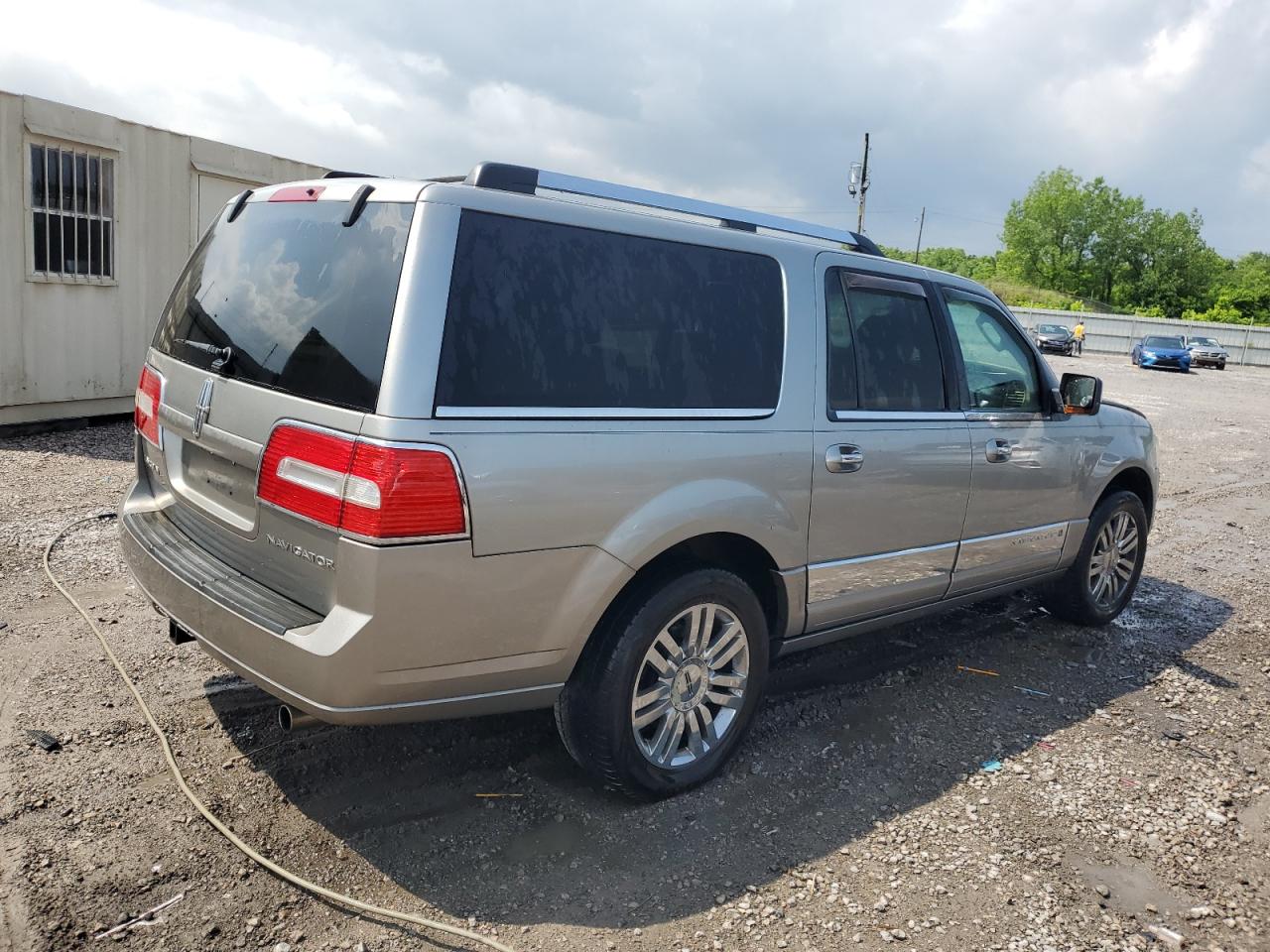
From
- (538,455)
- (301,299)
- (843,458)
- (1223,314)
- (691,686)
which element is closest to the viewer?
(538,455)

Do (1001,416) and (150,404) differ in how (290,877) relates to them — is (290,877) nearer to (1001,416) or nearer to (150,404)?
(150,404)

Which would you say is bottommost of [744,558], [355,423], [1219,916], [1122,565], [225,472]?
[1219,916]

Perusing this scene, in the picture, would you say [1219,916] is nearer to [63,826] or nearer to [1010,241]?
[63,826]

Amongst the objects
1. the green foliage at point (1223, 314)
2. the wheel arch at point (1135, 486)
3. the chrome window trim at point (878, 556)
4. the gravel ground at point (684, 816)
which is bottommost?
the gravel ground at point (684, 816)

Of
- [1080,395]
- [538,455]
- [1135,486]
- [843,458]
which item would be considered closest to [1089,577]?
[1135,486]

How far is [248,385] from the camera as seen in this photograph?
9.93 ft

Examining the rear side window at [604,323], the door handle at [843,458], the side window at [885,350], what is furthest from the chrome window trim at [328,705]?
the side window at [885,350]

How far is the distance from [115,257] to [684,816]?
28.7 feet

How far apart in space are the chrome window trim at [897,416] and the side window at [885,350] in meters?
0.02

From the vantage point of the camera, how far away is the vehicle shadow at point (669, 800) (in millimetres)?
2998

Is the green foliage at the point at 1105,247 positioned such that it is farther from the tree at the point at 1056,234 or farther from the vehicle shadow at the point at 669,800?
the vehicle shadow at the point at 669,800

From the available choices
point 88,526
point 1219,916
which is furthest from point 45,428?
point 1219,916

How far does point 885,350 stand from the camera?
4145 millimetres

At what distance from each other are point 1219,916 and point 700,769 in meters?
1.71
